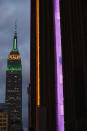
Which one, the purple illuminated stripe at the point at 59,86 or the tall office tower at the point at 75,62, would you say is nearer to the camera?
the tall office tower at the point at 75,62

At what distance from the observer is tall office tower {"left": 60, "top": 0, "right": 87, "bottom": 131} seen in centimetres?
693

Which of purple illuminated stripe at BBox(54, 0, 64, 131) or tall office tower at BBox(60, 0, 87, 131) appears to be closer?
tall office tower at BBox(60, 0, 87, 131)

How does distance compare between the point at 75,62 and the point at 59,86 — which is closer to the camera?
the point at 75,62

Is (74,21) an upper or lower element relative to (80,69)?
upper

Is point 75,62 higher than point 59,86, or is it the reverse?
point 75,62

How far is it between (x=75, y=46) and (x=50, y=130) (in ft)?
19.2

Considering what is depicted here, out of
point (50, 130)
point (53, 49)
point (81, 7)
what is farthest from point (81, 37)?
point (50, 130)

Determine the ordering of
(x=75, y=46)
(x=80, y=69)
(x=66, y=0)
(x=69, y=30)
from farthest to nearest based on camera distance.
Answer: (x=66, y=0) < (x=69, y=30) < (x=75, y=46) < (x=80, y=69)

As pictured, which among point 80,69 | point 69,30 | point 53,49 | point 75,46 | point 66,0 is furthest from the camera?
point 53,49

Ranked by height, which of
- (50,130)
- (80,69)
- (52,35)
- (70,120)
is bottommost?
(50,130)

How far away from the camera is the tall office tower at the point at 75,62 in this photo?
6926mm

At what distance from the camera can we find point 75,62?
7680mm

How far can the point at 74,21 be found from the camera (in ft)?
25.6

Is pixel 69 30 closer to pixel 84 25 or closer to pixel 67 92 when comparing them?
pixel 84 25
